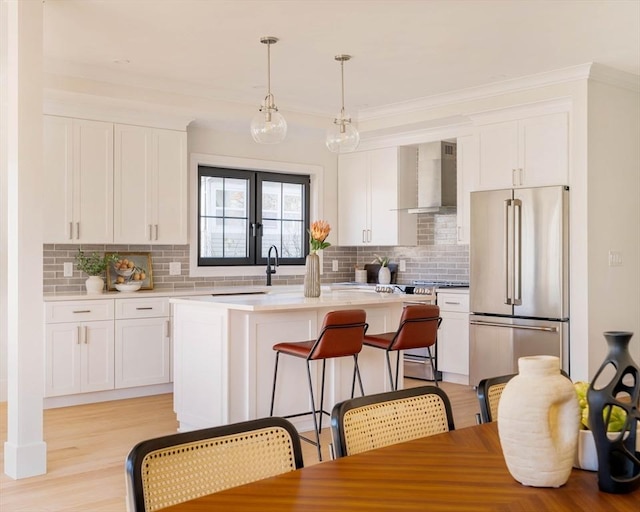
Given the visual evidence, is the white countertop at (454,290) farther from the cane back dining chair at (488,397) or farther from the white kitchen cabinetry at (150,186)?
the cane back dining chair at (488,397)

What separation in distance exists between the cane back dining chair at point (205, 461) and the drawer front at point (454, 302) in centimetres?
492

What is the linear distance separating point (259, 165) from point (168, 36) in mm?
2550

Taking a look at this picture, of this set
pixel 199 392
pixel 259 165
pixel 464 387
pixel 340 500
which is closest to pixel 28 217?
pixel 199 392

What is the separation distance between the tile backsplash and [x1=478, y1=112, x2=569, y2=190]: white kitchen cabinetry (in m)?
1.16

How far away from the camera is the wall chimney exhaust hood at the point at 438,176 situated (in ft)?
23.1

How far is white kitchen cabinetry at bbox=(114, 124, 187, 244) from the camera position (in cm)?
599

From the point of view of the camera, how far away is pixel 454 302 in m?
6.52

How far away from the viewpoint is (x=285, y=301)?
4.45m

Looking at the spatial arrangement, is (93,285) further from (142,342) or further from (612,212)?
(612,212)

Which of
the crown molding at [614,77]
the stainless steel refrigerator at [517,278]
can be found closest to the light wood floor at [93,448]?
the stainless steel refrigerator at [517,278]

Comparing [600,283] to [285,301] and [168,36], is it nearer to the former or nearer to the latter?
[285,301]

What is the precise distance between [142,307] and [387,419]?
4.34m

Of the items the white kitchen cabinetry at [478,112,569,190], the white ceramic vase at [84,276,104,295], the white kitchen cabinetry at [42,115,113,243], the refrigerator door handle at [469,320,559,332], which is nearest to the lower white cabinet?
the white ceramic vase at [84,276,104,295]

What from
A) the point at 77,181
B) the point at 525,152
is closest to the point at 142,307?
the point at 77,181
